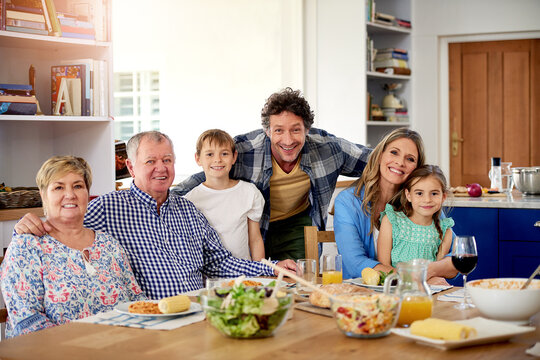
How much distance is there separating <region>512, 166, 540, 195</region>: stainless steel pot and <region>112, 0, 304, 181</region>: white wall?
2.26 meters

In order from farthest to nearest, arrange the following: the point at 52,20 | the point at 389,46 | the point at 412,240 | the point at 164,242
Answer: the point at 389,46, the point at 52,20, the point at 412,240, the point at 164,242

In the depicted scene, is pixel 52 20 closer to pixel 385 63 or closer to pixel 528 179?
pixel 528 179

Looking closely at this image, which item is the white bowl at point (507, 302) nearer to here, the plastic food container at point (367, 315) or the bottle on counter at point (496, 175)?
the plastic food container at point (367, 315)

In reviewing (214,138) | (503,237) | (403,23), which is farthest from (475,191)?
(403,23)

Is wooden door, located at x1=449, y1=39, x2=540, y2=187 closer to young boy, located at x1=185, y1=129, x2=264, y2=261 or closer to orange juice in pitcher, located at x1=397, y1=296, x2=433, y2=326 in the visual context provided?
young boy, located at x1=185, y1=129, x2=264, y2=261

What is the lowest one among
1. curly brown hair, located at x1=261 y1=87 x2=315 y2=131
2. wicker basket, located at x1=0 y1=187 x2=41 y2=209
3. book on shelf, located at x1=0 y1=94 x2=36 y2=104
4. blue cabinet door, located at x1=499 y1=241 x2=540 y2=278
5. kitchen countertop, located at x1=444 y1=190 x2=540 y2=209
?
blue cabinet door, located at x1=499 y1=241 x2=540 y2=278

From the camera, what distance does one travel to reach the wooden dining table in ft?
4.58

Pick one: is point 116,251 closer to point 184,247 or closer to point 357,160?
point 184,247

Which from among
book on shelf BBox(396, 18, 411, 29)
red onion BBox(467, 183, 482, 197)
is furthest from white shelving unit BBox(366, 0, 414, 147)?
red onion BBox(467, 183, 482, 197)

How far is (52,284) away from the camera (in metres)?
1.99

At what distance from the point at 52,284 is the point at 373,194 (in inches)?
52.4

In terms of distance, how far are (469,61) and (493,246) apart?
342cm

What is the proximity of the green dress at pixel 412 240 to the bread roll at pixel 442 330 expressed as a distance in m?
1.11

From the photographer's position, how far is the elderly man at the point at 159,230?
7.93 ft
